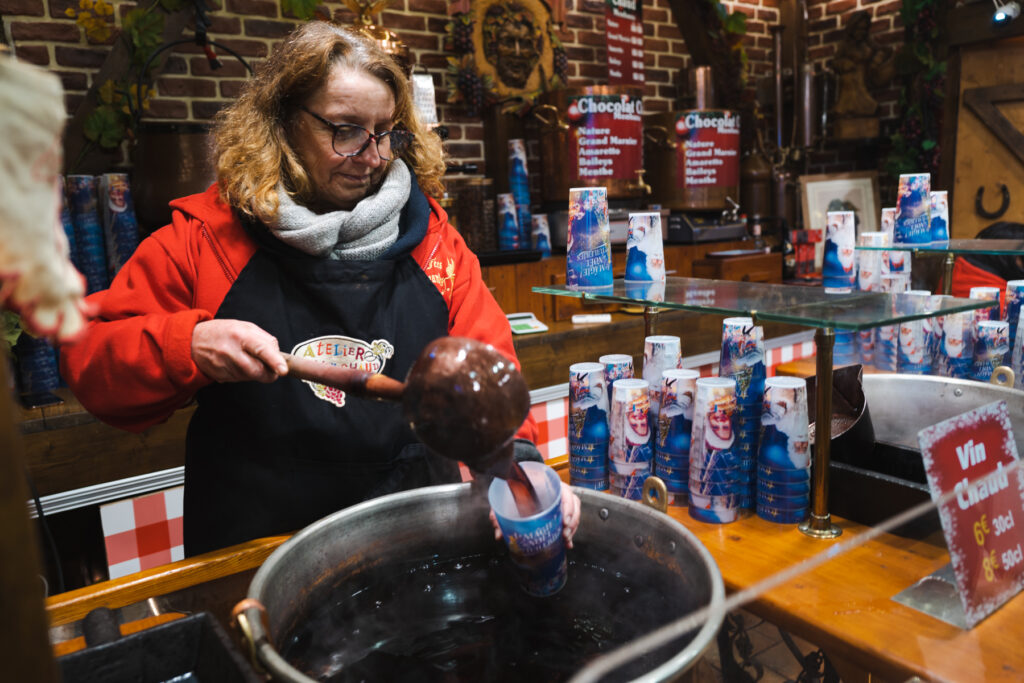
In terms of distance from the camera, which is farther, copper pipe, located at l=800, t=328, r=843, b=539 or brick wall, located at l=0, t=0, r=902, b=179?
brick wall, located at l=0, t=0, r=902, b=179

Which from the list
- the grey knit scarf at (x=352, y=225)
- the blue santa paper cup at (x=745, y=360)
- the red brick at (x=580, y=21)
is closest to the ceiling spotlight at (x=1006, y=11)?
the red brick at (x=580, y=21)

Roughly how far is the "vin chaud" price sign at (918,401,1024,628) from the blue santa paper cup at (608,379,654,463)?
1.59ft

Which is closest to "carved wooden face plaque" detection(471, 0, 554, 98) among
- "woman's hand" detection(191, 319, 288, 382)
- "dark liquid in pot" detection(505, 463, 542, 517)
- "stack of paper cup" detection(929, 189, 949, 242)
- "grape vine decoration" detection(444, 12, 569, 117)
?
"grape vine decoration" detection(444, 12, 569, 117)

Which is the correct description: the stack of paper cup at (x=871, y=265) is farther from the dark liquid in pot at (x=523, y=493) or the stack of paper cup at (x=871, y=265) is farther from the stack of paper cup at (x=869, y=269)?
the dark liquid in pot at (x=523, y=493)

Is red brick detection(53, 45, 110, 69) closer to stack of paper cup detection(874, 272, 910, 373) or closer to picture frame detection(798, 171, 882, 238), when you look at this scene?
stack of paper cup detection(874, 272, 910, 373)

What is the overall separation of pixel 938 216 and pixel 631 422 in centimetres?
117

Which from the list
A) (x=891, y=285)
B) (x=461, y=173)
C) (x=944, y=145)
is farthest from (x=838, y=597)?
(x=944, y=145)

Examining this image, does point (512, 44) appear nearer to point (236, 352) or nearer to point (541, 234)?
point (541, 234)

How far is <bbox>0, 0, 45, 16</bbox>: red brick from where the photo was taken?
98.0 inches

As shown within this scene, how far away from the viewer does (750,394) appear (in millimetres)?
1332

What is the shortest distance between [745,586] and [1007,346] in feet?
3.69

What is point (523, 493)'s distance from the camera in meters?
1.00

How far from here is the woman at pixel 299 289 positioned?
1343 mm

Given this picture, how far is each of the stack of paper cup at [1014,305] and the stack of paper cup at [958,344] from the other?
0.09m
